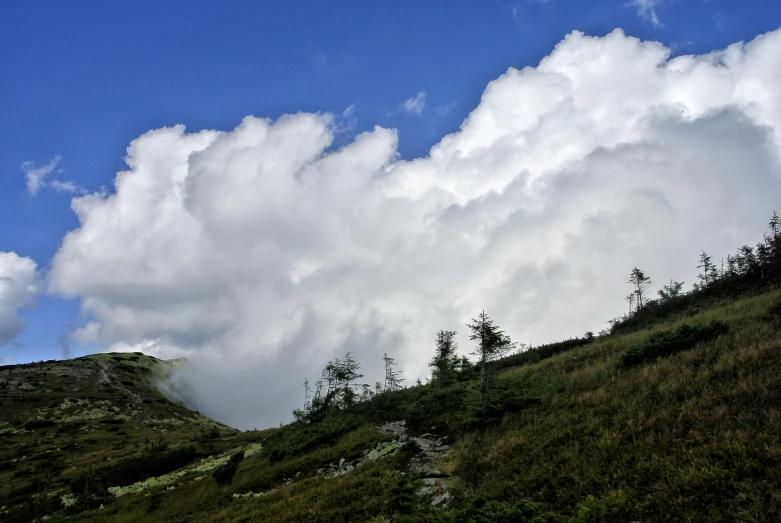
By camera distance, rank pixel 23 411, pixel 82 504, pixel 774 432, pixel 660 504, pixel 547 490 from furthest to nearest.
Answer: pixel 23 411, pixel 82 504, pixel 547 490, pixel 774 432, pixel 660 504

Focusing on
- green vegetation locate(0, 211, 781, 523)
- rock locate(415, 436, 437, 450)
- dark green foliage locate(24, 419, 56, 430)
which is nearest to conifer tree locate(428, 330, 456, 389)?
green vegetation locate(0, 211, 781, 523)

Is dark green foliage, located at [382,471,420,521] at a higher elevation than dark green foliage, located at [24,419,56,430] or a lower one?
lower

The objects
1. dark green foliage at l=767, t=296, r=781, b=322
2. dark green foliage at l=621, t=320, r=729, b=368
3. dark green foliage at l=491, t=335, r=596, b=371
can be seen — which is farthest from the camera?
dark green foliage at l=491, t=335, r=596, b=371

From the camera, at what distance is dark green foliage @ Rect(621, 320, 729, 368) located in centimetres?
1808

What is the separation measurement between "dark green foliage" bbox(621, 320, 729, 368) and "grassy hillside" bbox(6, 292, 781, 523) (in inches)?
2.5

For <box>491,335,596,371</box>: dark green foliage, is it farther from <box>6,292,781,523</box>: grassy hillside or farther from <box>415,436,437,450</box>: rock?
<box>415,436,437,450</box>: rock

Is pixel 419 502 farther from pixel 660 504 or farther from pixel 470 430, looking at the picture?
pixel 470 430

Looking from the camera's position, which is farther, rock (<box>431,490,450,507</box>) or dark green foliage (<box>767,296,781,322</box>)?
dark green foliage (<box>767,296,781,322</box>)

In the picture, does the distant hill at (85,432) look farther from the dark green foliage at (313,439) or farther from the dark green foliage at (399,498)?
the dark green foliage at (399,498)

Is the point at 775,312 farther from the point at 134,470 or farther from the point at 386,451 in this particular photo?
the point at 134,470

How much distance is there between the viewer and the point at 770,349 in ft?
42.2

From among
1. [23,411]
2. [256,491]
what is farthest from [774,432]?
[23,411]

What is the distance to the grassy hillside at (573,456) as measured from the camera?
798 centimetres

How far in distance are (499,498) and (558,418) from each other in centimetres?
531
